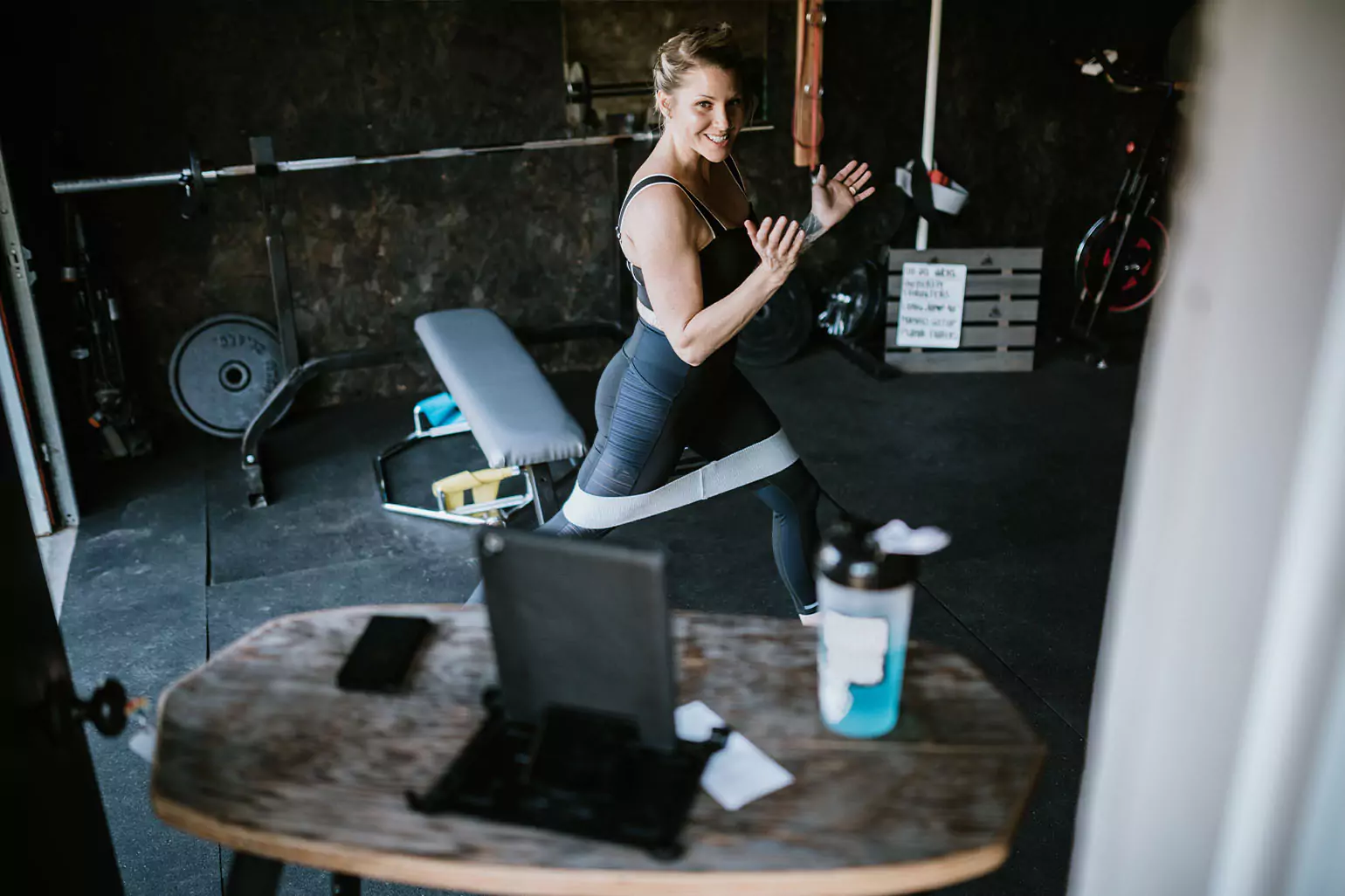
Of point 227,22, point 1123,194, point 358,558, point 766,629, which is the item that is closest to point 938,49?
point 1123,194

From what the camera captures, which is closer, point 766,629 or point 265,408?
point 766,629

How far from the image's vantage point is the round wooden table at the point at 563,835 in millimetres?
1106

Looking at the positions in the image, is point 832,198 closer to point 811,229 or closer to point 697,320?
point 811,229

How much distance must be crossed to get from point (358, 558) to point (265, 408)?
787 mm

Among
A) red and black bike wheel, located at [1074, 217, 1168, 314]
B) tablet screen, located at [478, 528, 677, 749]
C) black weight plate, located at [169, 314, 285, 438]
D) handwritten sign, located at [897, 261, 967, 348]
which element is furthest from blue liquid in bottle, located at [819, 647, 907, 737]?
red and black bike wheel, located at [1074, 217, 1168, 314]

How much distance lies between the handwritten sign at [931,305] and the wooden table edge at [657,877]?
3926mm

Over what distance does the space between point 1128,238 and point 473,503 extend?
304cm

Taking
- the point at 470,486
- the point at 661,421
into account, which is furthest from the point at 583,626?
the point at 470,486

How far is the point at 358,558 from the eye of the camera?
340 cm

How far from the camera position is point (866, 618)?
4.04 feet

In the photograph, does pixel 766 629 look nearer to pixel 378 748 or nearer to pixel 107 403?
pixel 378 748

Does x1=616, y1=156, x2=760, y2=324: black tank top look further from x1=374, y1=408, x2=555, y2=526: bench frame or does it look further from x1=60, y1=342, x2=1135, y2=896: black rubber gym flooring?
x1=60, y1=342, x2=1135, y2=896: black rubber gym flooring

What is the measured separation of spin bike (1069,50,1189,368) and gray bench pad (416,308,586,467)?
2.67m

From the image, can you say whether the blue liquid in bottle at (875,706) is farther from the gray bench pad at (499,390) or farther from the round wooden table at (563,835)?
the gray bench pad at (499,390)
